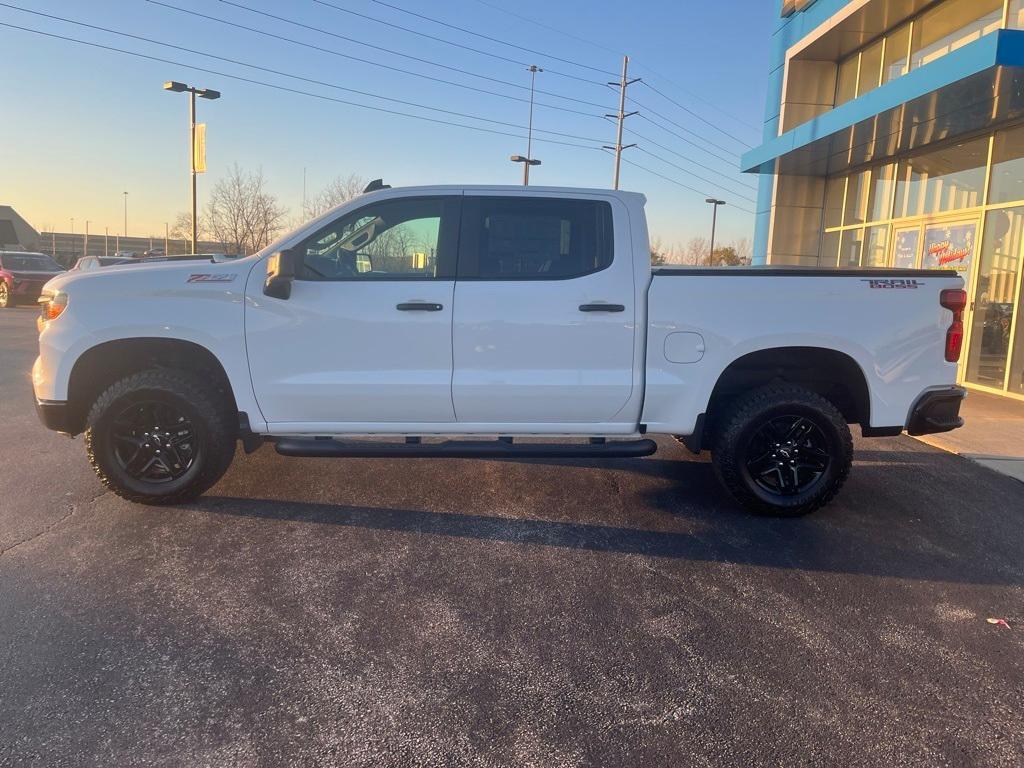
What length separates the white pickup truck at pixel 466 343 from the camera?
14.6 ft

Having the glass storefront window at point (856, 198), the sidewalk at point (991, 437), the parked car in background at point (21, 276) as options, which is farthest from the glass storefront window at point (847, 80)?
the parked car in background at point (21, 276)

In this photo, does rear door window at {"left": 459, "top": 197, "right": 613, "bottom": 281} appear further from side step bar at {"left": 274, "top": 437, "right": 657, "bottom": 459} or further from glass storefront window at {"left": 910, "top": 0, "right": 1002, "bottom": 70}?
glass storefront window at {"left": 910, "top": 0, "right": 1002, "bottom": 70}

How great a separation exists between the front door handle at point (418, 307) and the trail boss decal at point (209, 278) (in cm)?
109

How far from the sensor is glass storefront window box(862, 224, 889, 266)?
12.3 meters

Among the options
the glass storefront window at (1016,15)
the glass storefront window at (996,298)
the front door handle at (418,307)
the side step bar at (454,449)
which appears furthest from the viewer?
the glass storefront window at (996,298)

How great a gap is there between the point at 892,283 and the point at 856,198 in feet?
33.4

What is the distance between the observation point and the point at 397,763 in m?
2.38

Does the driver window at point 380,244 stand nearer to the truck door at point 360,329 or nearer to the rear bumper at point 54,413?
the truck door at point 360,329

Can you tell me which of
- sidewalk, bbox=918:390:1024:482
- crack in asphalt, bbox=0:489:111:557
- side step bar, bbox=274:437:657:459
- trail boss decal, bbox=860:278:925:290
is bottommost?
crack in asphalt, bbox=0:489:111:557

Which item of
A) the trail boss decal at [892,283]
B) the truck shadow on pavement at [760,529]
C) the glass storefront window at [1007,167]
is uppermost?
the glass storefront window at [1007,167]

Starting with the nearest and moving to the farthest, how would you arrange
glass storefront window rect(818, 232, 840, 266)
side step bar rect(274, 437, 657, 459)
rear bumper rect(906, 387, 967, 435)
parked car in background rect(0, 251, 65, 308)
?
side step bar rect(274, 437, 657, 459) < rear bumper rect(906, 387, 967, 435) < glass storefront window rect(818, 232, 840, 266) < parked car in background rect(0, 251, 65, 308)

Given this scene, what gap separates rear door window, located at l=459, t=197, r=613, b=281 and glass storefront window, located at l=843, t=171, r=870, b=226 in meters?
10.5

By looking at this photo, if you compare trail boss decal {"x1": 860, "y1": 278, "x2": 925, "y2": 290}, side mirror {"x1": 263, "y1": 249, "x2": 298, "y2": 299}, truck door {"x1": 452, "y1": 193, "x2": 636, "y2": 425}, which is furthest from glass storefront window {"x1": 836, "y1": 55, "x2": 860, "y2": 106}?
side mirror {"x1": 263, "y1": 249, "x2": 298, "y2": 299}

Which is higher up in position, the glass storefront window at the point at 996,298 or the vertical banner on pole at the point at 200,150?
the vertical banner on pole at the point at 200,150
